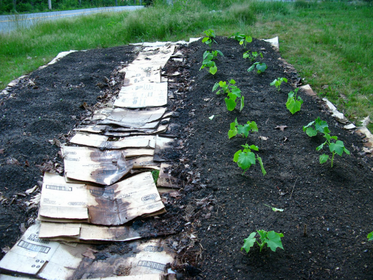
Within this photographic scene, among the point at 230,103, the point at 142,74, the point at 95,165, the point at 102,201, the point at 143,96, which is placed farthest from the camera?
the point at 142,74

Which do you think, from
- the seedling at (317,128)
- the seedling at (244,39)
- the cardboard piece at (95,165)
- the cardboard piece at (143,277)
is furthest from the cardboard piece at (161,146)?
the seedling at (244,39)

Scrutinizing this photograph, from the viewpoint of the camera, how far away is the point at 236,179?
8.82 ft

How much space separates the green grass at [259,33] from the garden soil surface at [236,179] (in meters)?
0.75

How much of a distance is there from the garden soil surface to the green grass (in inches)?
29.4

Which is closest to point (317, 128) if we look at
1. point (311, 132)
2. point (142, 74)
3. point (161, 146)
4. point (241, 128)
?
point (311, 132)

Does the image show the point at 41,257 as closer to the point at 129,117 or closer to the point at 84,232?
the point at 84,232

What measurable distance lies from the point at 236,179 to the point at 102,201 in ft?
4.10

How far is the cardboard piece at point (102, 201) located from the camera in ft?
8.17

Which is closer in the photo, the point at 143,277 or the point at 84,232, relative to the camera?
the point at 143,277

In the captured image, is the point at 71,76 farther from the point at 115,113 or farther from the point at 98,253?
the point at 98,253

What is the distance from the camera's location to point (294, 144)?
10.1 feet

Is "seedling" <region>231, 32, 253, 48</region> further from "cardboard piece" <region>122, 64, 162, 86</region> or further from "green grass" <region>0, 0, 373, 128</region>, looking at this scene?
"cardboard piece" <region>122, 64, 162, 86</region>

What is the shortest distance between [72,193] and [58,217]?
0.34m

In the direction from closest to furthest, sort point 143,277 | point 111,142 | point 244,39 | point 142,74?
point 143,277, point 111,142, point 142,74, point 244,39
